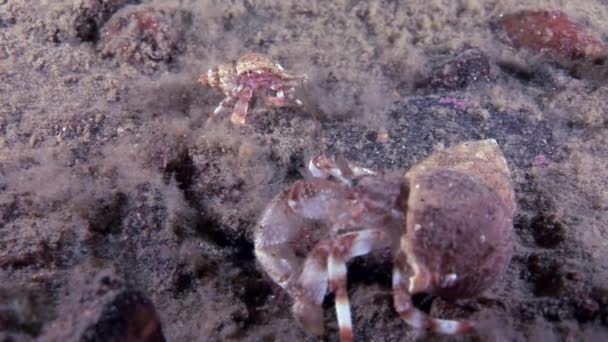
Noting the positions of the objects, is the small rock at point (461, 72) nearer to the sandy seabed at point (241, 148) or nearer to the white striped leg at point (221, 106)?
the sandy seabed at point (241, 148)

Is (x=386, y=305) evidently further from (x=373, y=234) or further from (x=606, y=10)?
(x=606, y=10)

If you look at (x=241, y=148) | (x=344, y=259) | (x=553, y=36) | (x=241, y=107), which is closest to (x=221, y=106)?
(x=241, y=107)

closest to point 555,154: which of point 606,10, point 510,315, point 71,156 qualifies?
point 510,315

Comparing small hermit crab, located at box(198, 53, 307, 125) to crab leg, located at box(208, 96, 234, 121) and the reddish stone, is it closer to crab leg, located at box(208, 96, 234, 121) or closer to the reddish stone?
crab leg, located at box(208, 96, 234, 121)

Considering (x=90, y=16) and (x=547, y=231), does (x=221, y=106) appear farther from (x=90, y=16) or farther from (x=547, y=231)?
(x=547, y=231)

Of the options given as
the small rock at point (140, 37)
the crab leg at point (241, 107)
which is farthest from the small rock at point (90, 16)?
the crab leg at point (241, 107)
